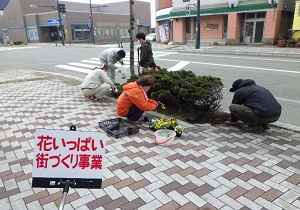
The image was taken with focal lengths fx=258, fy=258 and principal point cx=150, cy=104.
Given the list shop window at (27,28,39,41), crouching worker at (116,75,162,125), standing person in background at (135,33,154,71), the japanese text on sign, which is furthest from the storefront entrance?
shop window at (27,28,39,41)

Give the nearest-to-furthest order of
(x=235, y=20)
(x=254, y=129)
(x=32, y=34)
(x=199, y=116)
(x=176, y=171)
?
(x=176, y=171) < (x=254, y=129) < (x=199, y=116) < (x=235, y=20) < (x=32, y=34)

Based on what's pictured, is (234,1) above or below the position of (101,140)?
above

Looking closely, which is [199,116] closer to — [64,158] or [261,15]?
[64,158]

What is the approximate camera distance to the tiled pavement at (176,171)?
8.96 ft

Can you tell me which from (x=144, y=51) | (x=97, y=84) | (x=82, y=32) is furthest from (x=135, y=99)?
(x=82, y=32)

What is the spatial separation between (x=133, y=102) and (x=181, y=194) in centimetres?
216

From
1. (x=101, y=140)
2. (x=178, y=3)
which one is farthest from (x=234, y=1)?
(x=101, y=140)

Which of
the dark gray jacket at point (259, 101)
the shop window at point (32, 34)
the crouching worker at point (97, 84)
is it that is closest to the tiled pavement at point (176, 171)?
the dark gray jacket at point (259, 101)

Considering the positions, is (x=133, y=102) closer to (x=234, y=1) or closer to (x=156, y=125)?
(x=156, y=125)

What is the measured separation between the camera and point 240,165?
3.44 m

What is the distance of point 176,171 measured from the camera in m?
3.30

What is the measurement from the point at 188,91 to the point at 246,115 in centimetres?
113

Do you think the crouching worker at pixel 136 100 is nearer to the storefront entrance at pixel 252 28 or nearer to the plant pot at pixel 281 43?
the plant pot at pixel 281 43

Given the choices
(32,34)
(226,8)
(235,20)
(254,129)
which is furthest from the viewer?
(32,34)
